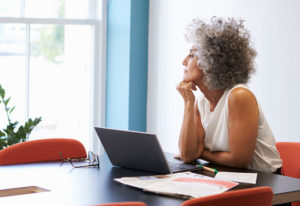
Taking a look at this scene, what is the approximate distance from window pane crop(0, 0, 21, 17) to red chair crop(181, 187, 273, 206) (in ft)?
12.4

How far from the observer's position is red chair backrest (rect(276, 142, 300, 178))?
8.71 feet

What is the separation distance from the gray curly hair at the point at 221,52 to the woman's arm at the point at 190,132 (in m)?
0.13

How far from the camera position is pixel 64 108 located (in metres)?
5.26

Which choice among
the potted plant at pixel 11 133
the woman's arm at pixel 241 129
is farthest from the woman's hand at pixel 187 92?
the potted plant at pixel 11 133

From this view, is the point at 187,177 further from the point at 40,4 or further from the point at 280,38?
the point at 40,4

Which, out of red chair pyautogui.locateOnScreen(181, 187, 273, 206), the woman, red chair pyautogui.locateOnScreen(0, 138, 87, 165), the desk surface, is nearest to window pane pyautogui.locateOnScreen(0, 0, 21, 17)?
red chair pyautogui.locateOnScreen(0, 138, 87, 165)

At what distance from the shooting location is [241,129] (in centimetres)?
246

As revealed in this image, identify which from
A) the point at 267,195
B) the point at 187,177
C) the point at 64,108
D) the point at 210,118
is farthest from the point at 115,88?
the point at 267,195

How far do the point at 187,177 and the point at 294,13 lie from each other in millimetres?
1900

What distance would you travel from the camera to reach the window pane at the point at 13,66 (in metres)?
4.90

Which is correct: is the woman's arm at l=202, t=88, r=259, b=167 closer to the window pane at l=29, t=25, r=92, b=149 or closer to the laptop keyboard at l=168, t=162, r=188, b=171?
the laptop keyboard at l=168, t=162, r=188, b=171

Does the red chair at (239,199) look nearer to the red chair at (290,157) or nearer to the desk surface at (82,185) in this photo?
the desk surface at (82,185)

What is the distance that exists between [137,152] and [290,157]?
0.90 metres

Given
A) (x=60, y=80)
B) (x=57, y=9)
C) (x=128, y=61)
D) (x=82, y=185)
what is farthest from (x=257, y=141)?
(x=57, y=9)
